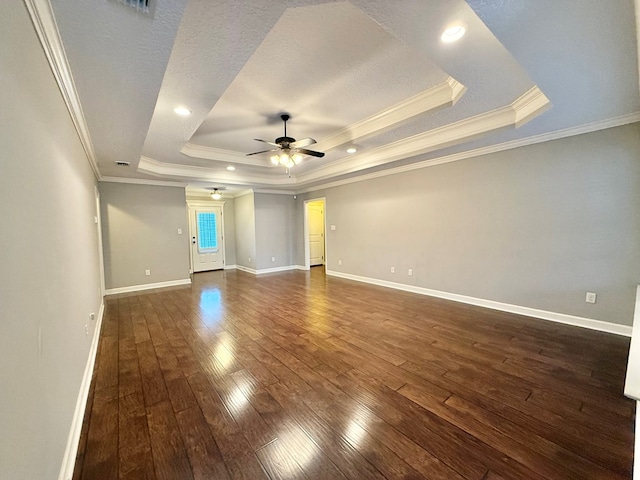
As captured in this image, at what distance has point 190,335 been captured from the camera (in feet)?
10.8

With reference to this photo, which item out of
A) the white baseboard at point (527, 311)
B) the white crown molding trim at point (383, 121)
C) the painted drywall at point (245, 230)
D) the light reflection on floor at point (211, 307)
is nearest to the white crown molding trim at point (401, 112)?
the white crown molding trim at point (383, 121)

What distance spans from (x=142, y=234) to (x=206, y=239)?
2.50m

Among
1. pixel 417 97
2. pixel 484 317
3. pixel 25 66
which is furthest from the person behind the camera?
pixel 484 317

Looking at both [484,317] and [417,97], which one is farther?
[484,317]

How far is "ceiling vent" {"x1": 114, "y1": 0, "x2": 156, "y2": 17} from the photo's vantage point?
1274mm

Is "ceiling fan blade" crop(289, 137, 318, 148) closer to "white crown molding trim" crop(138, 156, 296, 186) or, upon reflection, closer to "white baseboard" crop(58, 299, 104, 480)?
"white crown molding trim" crop(138, 156, 296, 186)

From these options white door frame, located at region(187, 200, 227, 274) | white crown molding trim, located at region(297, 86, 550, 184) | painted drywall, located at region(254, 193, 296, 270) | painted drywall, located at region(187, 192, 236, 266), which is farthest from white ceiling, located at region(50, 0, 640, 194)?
painted drywall, located at region(187, 192, 236, 266)

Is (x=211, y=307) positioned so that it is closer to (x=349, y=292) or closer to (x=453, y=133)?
(x=349, y=292)

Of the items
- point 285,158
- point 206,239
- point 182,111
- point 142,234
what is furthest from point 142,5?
point 206,239

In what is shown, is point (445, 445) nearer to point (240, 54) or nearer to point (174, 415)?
point (174, 415)

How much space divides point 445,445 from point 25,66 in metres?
2.98

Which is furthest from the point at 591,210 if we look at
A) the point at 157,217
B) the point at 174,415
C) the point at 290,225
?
the point at 157,217

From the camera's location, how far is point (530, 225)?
365 centimetres

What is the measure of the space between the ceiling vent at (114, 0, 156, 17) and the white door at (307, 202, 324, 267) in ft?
23.5
